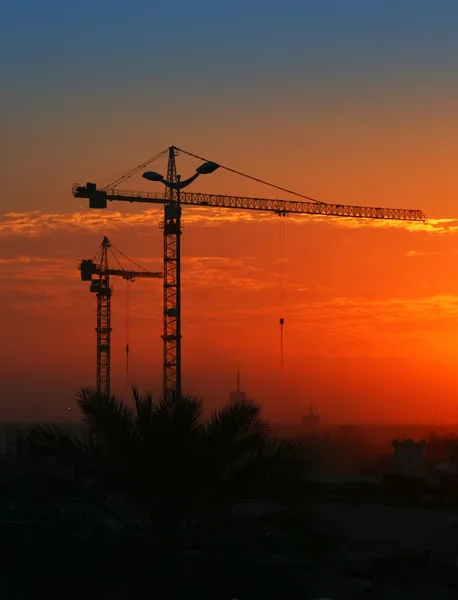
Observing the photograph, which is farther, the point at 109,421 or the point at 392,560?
the point at 392,560

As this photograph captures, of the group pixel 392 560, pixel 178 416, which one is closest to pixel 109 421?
pixel 178 416

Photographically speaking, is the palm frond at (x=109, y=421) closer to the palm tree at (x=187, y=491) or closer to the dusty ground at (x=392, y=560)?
the palm tree at (x=187, y=491)

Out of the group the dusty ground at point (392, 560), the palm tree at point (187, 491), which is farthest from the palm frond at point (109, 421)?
the dusty ground at point (392, 560)

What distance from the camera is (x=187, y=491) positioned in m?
23.5

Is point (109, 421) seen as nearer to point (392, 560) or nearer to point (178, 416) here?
point (178, 416)

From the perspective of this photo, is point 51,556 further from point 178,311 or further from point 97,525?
point 178,311

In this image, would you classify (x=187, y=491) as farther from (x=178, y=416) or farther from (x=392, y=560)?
(x=392, y=560)

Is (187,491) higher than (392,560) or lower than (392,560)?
higher

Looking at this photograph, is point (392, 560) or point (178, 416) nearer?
point (178, 416)

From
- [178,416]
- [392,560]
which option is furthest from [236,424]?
[392,560]

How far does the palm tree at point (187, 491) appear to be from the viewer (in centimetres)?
2255

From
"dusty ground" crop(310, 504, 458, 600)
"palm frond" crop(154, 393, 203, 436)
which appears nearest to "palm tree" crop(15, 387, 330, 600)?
"palm frond" crop(154, 393, 203, 436)

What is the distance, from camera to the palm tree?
2255 cm

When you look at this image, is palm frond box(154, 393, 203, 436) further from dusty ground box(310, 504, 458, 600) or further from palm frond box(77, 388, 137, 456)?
dusty ground box(310, 504, 458, 600)
